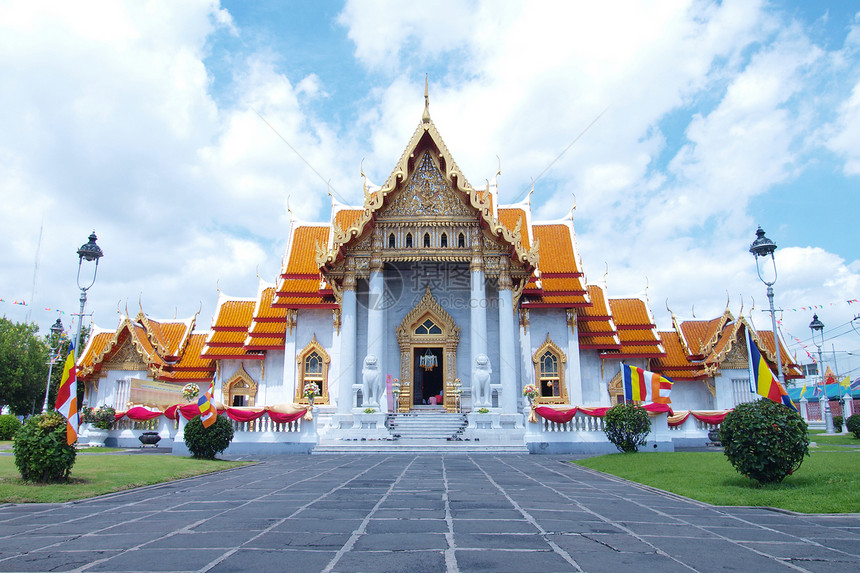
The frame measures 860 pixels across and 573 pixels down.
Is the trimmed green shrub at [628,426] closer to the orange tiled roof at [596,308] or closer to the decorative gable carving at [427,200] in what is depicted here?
the decorative gable carving at [427,200]

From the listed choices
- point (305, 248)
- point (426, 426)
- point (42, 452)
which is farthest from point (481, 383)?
point (42, 452)

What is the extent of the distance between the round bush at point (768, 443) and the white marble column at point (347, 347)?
13.1 m

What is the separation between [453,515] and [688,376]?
22036 millimetres

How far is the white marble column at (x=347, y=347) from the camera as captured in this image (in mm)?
19469

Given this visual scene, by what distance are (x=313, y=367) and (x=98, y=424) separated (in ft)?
25.0

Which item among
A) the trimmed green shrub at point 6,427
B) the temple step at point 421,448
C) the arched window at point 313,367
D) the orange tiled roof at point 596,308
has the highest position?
the orange tiled roof at point 596,308

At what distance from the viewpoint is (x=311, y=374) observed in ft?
74.6

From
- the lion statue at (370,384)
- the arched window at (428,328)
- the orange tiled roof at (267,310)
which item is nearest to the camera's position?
the lion statue at (370,384)

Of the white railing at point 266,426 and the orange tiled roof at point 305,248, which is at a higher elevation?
the orange tiled roof at point 305,248

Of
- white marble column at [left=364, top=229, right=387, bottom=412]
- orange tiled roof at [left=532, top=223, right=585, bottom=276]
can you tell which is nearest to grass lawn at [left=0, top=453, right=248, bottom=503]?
white marble column at [left=364, top=229, right=387, bottom=412]

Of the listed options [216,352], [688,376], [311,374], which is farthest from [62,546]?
[688,376]

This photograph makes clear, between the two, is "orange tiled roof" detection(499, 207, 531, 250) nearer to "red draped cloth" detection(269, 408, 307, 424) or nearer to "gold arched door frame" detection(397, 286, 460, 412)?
"gold arched door frame" detection(397, 286, 460, 412)

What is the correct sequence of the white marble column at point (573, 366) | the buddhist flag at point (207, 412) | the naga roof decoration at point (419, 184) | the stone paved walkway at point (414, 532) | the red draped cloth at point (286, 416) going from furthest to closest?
the white marble column at point (573, 366), the naga roof decoration at point (419, 184), the red draped cloth at point (286, 416), the buddhist flag at point (207, 412), the stone paved walkway at point (414, 532)

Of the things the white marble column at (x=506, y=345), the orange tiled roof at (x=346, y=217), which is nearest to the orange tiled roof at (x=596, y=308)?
the white marble column at (x=506, y=345)
